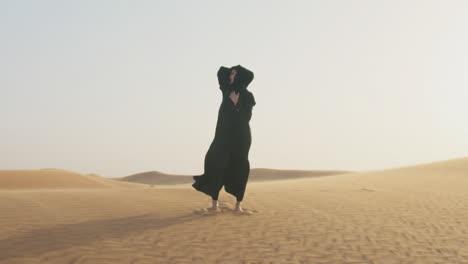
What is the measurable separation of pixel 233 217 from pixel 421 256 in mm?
3958

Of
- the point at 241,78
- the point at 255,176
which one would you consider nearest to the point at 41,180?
the point at 241,78

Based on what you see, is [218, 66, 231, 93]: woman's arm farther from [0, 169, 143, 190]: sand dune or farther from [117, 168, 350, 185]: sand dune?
[117, 168, 350, 185]: sand dune

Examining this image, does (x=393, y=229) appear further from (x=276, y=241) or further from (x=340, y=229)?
(x=276, y=241)

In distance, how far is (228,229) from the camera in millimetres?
9359

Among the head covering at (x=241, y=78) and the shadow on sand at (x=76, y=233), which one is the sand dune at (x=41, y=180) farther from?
the head covering at (x=241, y=78)

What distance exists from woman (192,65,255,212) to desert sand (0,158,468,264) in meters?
0.92

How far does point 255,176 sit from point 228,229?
117ft

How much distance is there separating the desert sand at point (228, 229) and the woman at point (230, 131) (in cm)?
92

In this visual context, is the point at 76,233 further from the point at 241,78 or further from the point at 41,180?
the point at 41,180

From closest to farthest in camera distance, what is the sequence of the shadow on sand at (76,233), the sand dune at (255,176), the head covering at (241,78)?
the shadow on sand at (76,233) < the head covering at (241,78) < the sand dune at (255,176)

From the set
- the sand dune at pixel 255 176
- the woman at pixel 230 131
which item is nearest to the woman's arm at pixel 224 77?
the woman at pixel 230 131

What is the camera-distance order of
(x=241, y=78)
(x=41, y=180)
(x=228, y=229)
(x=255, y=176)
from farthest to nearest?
(x=255, y=176) → (x=41, y=180) → (x=241, y=78) → (x=228, y=229)

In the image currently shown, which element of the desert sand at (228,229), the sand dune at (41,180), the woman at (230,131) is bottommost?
the desert sand at (228,229)

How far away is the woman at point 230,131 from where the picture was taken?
10.3 meters
